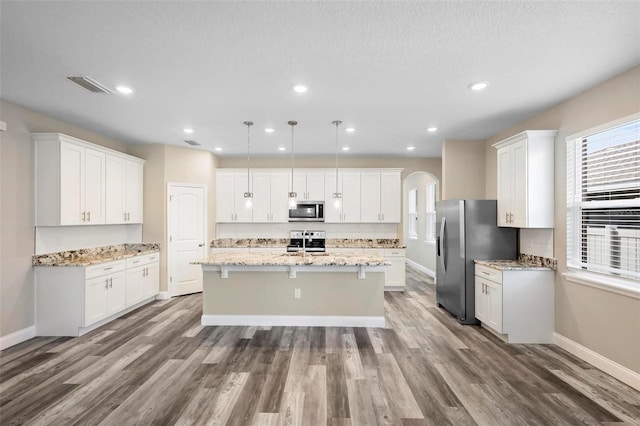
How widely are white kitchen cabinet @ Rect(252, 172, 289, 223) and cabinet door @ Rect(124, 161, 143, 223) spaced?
6.88 ft

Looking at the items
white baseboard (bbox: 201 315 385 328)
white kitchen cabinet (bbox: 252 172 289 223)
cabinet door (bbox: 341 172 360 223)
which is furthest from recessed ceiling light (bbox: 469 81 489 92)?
white kitchen cabinet (bbox: 252 172 289 223)

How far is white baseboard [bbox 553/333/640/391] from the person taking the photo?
2.86 metres

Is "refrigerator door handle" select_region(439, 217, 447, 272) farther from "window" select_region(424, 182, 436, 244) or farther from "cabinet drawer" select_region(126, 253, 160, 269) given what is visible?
"cabinet drawer" select_region(126, 253, 160, 269)

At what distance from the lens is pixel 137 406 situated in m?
2.56

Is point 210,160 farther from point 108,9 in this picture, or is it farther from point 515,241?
point 515,241

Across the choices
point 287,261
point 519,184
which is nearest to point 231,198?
point 287,261

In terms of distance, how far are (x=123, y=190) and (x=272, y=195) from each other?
2.66 metres

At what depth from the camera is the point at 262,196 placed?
6.74 meters

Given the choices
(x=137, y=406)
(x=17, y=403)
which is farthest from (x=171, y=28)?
(x=17, y=403)

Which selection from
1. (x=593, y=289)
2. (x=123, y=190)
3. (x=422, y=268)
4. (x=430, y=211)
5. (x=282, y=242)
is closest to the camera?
Answer: (x=593, y=289)

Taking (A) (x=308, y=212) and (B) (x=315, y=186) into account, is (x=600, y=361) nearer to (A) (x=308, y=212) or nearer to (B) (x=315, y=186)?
(A) (x=308, y=212)

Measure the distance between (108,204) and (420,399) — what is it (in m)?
5.00

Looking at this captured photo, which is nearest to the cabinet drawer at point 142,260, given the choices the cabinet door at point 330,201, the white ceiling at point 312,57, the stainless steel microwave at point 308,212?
the white ceiling at point 312,57

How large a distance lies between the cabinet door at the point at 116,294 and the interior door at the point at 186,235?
1126mm
